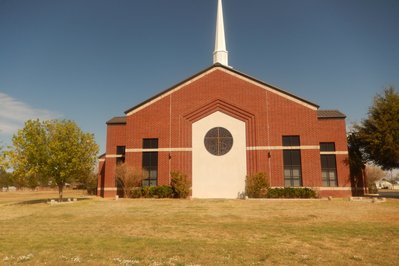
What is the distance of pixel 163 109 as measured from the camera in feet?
114

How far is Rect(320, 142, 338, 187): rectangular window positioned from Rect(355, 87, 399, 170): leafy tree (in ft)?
9.96

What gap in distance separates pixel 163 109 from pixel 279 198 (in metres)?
14.9

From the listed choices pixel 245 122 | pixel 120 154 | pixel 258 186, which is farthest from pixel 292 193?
pixel 120 154

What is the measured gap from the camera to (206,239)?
38.1 feet

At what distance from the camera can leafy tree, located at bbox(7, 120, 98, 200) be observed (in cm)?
2906

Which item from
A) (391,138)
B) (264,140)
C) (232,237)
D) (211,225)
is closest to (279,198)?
(264,140)

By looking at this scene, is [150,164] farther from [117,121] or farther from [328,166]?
[328,166]

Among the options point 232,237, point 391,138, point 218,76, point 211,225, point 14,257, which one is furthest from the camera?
point 218,76

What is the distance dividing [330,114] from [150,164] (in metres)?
19.6

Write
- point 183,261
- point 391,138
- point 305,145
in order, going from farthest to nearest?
point 305,145 < point 391,138 < point 183,261

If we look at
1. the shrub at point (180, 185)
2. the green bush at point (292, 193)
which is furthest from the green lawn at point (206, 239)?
the shrub at point (180, 185)

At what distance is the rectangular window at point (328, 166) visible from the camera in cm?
3189

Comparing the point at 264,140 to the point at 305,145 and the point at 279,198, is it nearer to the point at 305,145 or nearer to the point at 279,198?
the point at 305,145

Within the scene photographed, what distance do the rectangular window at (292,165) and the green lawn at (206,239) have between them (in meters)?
13.3
